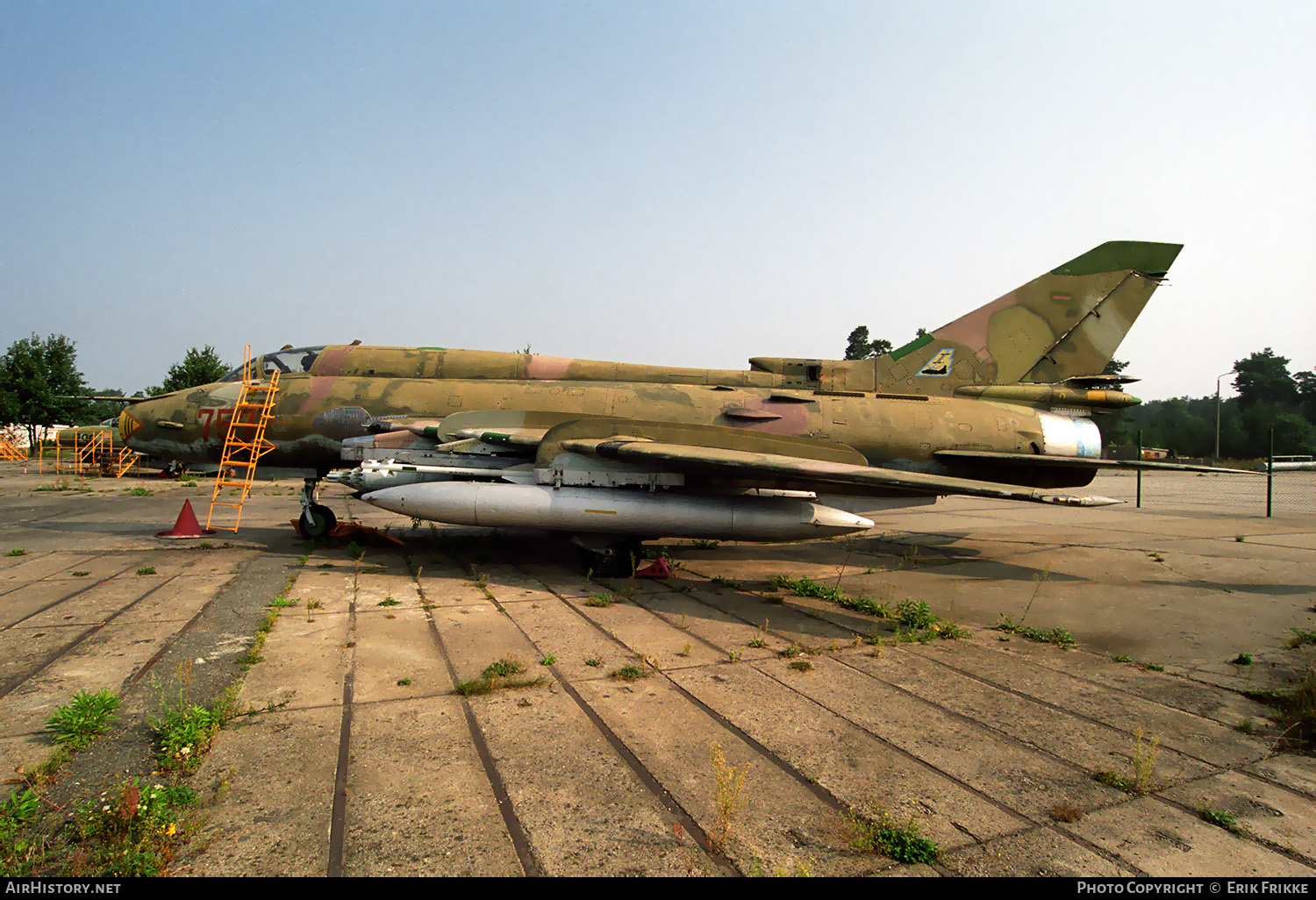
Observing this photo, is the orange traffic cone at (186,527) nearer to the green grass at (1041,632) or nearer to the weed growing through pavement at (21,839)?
the weed growing through pavement at (21,839)

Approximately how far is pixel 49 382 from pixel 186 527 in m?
52.1

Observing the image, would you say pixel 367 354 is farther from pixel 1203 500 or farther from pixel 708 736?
pixel 1203 500

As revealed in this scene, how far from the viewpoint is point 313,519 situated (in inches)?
417

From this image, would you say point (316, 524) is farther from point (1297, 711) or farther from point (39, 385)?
point (39, 385)

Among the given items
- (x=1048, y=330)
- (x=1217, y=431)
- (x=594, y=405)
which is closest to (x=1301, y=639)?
(x=1048, y=330)

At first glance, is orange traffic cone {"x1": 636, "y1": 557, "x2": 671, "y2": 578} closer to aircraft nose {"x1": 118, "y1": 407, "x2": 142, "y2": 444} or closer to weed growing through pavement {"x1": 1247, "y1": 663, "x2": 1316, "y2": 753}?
weed growing through pavement {"x1": 1247, "y1": 663, "x2": 1316, "y2": 753}

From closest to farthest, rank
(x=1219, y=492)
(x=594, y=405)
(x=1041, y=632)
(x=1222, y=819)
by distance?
(x=1222, y=819) < (x=1041, y=632) < (x=594, y=405) < (x=1219, y=492)

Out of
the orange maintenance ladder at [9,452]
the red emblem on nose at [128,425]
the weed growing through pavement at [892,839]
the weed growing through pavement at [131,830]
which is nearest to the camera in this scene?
the weed growing through pavement at [131,830]

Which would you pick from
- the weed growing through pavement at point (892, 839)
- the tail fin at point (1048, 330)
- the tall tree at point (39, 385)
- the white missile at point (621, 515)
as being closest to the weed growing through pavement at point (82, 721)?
the weed growing through pavement at point (892, 839)

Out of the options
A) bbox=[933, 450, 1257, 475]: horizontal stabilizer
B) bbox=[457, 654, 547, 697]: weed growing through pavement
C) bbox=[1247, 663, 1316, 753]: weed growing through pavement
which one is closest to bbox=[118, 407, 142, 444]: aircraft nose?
bbox=[457, 654, 547, 697]: weed growing through pavement

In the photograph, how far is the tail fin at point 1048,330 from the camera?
1134 cm

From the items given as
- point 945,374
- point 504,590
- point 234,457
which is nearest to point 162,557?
point 234,457

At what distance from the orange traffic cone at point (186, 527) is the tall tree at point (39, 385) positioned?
45706 mm

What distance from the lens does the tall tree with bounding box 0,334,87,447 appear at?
45.0 m
